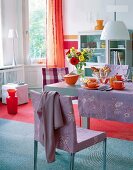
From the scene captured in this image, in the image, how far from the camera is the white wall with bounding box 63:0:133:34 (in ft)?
19.0

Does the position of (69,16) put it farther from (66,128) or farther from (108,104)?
(66,128)

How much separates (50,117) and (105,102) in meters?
0.88

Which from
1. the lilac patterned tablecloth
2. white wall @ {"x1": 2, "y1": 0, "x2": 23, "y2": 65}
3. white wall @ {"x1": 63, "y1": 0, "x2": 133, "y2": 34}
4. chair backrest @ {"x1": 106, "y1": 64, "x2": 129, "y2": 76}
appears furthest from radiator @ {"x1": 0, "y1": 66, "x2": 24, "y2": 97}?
the lilac patterned tablecloth

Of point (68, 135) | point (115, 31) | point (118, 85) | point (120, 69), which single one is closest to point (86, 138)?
point (68, 135)

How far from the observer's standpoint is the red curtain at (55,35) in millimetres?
6332

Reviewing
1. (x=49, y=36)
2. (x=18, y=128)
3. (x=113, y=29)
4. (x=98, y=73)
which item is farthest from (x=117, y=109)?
(x=49, y=36)

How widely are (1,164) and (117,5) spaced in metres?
3.85

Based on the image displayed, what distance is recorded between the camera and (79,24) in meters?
6.32

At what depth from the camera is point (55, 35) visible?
6.39 metres

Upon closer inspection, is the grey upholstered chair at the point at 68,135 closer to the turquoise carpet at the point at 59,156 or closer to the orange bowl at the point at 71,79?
the turquoise carpet at the point at 59,156

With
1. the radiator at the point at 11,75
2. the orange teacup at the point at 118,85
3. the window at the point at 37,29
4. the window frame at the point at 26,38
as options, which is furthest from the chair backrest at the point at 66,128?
the window at the point at 37,29

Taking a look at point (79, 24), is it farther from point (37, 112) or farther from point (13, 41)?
point (37, 112)

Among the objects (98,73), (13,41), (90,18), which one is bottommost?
(98,73)

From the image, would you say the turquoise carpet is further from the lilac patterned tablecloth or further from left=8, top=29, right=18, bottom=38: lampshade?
left=8, top=29, right=18, bottom=38: lampshade
